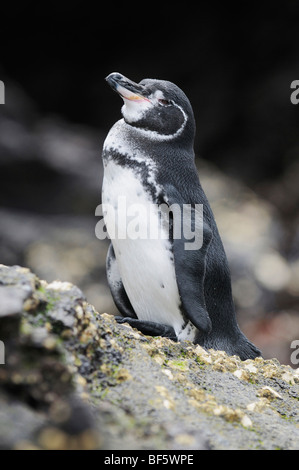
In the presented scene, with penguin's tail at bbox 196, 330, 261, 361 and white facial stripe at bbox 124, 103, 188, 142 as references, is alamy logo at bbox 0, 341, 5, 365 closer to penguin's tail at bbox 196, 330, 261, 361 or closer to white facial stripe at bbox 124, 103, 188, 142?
penguin's tail at bbox 196, 330, 261, 361

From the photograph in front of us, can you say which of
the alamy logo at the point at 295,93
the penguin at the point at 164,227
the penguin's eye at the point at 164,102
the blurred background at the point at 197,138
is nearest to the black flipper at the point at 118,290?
the penguin at the point at 164,227

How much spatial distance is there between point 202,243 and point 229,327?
359 millimetres

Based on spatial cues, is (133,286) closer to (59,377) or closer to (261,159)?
(59,377)

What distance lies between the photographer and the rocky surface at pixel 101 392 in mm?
1070

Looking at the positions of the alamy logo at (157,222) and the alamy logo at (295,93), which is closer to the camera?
the alamy logo at (157,222)

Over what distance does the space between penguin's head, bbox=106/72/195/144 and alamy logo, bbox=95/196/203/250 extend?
0.91ft

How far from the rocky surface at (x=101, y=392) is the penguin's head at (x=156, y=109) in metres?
0.78

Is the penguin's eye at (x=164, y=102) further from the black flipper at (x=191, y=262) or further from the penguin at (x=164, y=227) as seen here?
the black flipper at (x=191, y=262)

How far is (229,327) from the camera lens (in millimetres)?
2127

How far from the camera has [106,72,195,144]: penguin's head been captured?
6.87ft

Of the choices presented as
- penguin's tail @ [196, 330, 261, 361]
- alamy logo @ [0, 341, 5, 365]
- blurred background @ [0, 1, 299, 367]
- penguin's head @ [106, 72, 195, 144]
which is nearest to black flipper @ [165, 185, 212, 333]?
penguin's tail @ [196, 330, 261, 361]

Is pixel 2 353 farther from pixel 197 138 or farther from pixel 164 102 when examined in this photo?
pixel 197 138

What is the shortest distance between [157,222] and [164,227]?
27mm

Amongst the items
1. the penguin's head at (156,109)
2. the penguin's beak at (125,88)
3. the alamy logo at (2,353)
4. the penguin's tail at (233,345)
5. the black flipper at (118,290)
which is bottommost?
the penguin's tail at (233,345)
